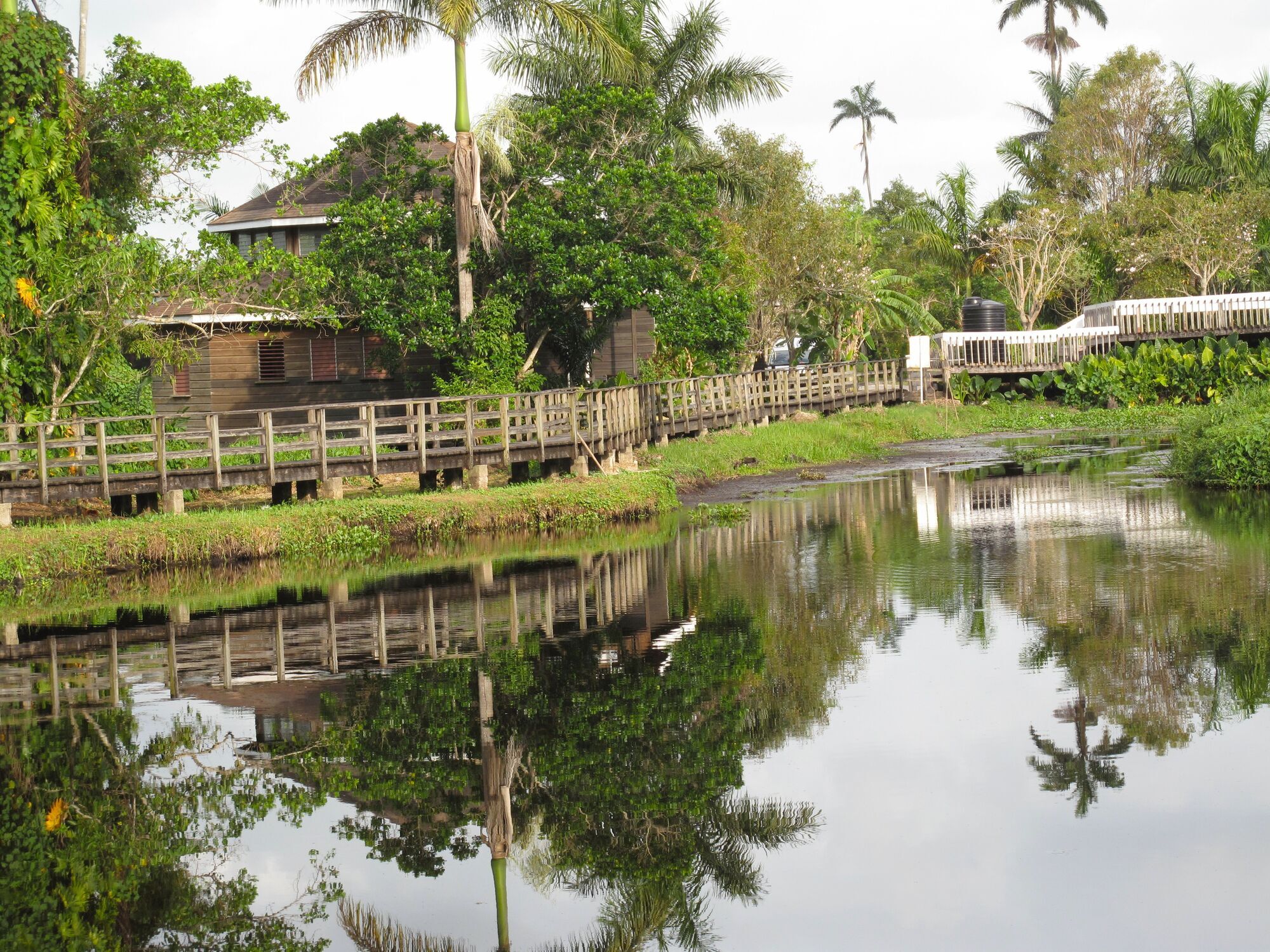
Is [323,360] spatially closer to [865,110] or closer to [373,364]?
[373,364]

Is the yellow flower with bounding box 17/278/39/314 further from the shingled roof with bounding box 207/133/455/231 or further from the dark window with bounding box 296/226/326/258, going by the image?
the dark window with bounding box 296/226/326/258

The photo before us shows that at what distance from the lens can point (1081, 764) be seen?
10.4 m

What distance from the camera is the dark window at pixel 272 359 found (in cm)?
3688

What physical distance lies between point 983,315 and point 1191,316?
22.3 ft

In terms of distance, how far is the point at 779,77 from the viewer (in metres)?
38.6

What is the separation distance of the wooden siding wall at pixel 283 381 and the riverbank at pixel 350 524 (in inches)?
305

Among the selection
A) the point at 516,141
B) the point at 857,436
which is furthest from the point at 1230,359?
the point at 516,141

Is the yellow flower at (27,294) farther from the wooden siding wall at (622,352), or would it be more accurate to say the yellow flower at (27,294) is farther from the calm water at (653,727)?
the wooden siding wall at (622,352)

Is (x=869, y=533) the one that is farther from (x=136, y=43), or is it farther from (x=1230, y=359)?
(x=1230, y=359)

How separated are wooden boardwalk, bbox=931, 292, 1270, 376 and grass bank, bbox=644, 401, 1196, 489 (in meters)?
1.54

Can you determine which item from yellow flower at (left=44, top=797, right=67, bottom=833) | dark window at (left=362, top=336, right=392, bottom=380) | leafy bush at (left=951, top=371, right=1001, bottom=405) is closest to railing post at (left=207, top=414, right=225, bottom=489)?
dark window at (left=362, top=336, right=392, bottom=380)

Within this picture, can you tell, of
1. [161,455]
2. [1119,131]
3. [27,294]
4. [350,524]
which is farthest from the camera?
[1119,131]

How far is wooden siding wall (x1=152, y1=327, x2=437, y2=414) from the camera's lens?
36.4 metres

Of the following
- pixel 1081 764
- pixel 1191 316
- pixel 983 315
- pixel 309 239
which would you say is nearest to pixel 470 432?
pixel 309 239
